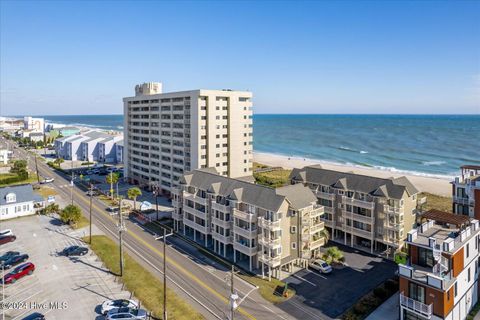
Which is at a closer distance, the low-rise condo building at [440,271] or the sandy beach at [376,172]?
the low-rise condo building at [440,271]

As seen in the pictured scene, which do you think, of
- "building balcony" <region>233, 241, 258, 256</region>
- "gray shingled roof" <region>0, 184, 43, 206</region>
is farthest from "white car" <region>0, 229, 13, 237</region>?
"building balcony" <region>233, 241, 258, 256</region>

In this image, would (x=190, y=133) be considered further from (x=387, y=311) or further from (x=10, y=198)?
(x=387, y=311)

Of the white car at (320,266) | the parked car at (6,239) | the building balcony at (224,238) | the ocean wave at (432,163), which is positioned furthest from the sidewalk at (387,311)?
the ocean wave at (432,163)

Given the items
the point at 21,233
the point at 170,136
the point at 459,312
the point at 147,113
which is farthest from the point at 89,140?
the point at 459,312

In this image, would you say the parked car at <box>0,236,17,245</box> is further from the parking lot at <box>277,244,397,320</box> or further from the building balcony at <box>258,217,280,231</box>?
the parking lot at <box>277,244,397,320</box>

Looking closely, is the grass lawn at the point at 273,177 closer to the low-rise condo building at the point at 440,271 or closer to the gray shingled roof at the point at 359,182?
the gray shingled roof at the point at 359,182

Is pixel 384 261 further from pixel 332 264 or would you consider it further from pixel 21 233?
pixel 21 233

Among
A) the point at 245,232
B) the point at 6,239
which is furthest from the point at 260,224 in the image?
the point at 6,239
